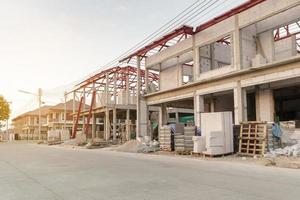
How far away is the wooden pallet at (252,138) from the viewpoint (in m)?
16.9

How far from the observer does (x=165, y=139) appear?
77.2 ft

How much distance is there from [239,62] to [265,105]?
3.81m

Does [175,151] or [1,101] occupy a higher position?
[1,101]

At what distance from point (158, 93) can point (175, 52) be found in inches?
173

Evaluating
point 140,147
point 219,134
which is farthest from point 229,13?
point 140,147

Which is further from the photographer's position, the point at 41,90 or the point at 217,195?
the point at 41,90

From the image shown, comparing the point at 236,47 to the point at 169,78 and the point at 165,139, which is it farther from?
the point at 169,78

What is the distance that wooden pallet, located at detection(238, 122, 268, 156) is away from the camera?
16.9 meters

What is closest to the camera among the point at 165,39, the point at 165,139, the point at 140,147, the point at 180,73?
the point at 165,139

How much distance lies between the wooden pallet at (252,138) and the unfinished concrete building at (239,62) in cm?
240

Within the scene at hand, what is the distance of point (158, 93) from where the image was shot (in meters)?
29.9

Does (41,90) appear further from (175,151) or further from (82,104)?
(175,151)

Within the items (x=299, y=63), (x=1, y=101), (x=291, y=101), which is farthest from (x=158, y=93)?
(x=1, y=101)

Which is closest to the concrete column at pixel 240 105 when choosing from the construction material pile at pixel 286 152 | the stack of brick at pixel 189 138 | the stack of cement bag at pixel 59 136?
the stack of brick at pixel 189 138
